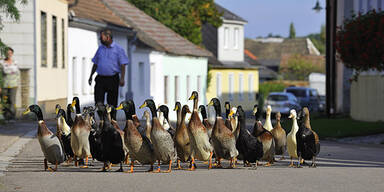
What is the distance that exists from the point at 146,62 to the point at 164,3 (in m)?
12.5

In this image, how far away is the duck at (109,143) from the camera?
1284 centimetres

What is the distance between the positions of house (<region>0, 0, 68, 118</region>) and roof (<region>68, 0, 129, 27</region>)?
2.66 metres

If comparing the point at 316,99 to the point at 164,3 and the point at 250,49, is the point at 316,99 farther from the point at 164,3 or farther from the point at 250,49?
the point at 250,49

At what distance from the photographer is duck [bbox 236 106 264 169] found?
13.5 metres

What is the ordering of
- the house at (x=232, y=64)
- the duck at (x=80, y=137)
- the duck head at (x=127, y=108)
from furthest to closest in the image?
the house at (x=232, y=64)
the duck at (x=80, y=137)
the duck head at (x=127, y=108)

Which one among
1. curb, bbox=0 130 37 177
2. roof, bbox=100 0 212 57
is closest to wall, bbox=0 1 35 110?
curb, bbox=0 130 37 177

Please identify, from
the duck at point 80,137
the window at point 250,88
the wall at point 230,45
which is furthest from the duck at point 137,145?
the window at point 250,88

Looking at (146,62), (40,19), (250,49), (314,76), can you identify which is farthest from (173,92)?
(250,49)

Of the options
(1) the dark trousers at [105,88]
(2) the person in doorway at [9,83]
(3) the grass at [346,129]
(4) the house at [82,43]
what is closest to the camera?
(1) the dark trousers at [105,88]

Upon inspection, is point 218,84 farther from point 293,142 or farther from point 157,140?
point 157,140

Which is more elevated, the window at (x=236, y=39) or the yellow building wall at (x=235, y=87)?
the window at (x=236, y=39)

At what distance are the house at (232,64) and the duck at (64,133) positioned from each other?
2067 inches

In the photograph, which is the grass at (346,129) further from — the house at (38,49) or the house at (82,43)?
the house at (82,43)

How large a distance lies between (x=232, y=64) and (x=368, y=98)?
4211cm
